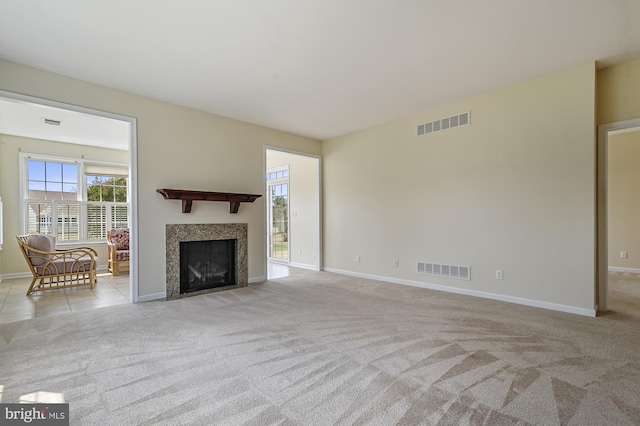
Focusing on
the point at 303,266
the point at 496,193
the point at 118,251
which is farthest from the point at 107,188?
the point at 496,193

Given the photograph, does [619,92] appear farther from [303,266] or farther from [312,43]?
[303,266]

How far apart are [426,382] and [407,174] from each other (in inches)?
147

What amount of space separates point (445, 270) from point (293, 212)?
158 inches

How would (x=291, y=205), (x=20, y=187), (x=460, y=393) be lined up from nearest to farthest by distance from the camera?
(x=460, y=393)
(x=20, y=187)
(x=291, y=205)

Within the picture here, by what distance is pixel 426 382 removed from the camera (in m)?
2.09

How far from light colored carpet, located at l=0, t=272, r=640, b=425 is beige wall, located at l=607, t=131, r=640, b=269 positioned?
4.19 metres

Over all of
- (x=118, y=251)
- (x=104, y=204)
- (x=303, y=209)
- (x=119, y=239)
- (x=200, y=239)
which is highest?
(x=104, y=204)

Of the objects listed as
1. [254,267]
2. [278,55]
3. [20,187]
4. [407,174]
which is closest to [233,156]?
[254,267]

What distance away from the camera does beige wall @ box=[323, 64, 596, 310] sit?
3564 mm

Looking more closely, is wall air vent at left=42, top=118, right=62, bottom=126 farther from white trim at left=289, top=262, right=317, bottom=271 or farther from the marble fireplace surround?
white trim at left=289, top=262, right=317, bottom=271

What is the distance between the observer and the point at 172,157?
4.53 metres

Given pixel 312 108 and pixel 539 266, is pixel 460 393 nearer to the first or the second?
pixel 539 266

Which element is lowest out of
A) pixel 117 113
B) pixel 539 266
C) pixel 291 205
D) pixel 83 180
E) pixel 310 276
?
pixel 310 276

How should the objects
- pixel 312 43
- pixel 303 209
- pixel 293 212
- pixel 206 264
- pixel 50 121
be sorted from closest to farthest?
1. pixel 312 43
2. pixel 206 264
3. pixel 50 121
4. pixel 303 209
5. pixel 293 212
